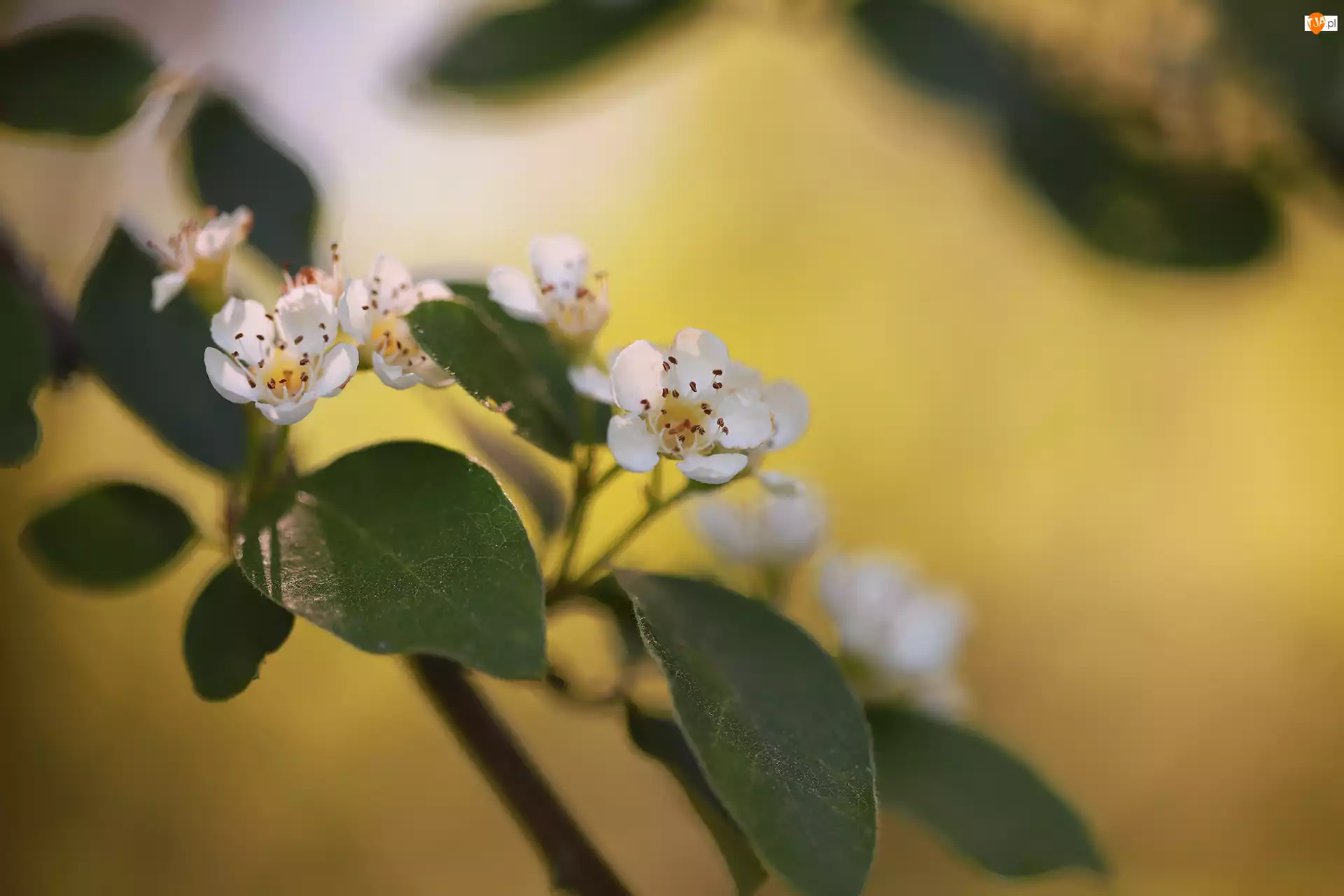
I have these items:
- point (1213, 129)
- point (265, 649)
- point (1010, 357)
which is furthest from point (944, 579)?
point (265, 649)

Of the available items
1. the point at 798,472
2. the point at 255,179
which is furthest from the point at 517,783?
the point at 798,472

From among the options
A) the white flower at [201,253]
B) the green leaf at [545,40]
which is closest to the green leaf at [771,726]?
the white flower at [201,253]

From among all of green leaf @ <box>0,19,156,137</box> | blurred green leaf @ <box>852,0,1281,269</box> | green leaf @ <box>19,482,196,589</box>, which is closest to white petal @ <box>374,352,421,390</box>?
green leaf @ <box>19,482,196,589</box>

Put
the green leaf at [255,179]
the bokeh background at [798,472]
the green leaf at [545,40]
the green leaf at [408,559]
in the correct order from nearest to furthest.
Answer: the green leaf at [408,559] → the green leaf at [255,179] → the green leaf at [545,40] → the bokeh background at [798,472]

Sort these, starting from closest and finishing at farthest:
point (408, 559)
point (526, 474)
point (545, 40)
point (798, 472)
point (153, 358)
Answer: point (408, 559) → point (153, 358) → point (526, 474) → point (545, 40) → point (798, 472)

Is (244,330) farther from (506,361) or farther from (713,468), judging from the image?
(713,468)

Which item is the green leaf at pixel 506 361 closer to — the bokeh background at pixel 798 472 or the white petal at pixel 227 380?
the white petal at pixel 227 380
